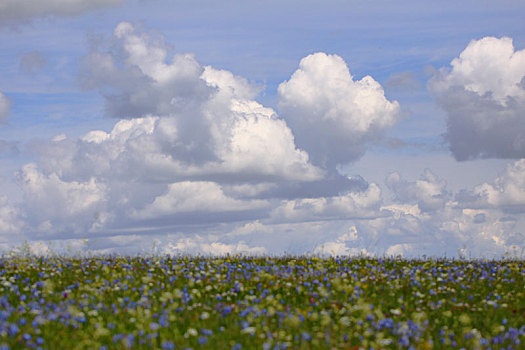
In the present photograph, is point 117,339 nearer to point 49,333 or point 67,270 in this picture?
point 49,333

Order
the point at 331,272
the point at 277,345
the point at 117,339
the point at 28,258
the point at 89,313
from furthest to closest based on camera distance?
the point at 28,258 → the point at 331,272 → the point at 89,313 → the point at 117,339 → the point at 277,345

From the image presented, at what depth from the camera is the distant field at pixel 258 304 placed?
9.73 metres

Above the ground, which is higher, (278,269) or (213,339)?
(278,269)

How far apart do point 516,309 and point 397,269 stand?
4159 mm

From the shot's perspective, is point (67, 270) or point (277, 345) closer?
point (277, 345)

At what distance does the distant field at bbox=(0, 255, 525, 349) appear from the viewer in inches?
383

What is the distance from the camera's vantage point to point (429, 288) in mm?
14484

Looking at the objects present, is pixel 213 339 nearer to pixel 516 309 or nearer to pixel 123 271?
pixel 123 271

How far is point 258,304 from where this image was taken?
12.0 m

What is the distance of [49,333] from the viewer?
9953 millimetres

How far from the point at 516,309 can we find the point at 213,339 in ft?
23.4

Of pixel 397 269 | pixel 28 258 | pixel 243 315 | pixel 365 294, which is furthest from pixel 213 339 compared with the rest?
pixel 28 258

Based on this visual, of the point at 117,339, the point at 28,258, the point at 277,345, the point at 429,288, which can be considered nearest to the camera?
the point at 277,345

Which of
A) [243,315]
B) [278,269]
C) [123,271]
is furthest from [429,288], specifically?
[123,271]
